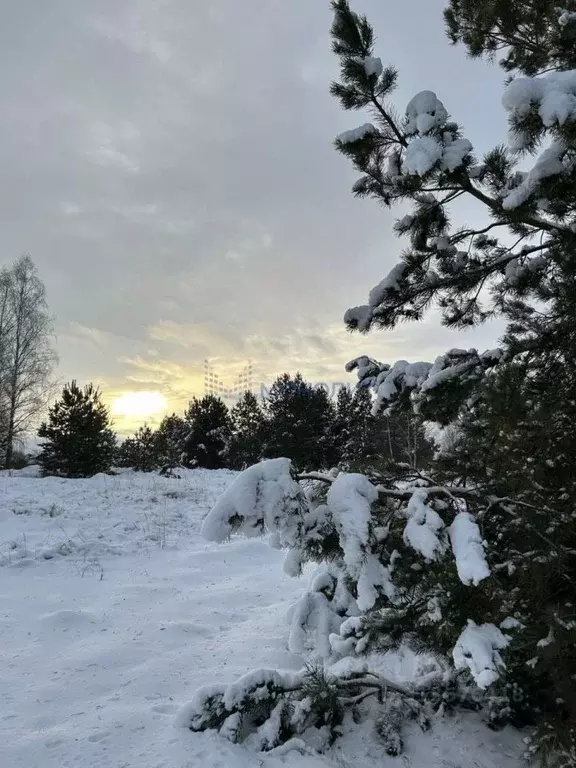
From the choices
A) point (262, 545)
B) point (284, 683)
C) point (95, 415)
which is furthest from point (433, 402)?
point (95, 415)

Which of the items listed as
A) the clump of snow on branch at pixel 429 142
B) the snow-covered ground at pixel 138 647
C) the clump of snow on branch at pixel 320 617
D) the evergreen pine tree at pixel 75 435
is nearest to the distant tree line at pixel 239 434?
the evergreen pine tree at pixel 75 435

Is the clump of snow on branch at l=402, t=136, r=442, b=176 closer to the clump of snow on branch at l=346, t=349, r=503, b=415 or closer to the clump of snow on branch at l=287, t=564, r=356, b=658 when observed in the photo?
the clump of snow on branch at l=346, t=349, r=503, b=415

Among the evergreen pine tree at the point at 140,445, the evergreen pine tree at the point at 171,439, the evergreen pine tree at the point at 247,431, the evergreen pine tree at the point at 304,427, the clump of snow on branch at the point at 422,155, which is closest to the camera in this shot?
the clump of snow on branch at the point at 422,155

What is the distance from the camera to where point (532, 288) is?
3.19 m

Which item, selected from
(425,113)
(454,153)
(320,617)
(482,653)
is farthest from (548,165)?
(320,617)

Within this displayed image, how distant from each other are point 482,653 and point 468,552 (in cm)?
41

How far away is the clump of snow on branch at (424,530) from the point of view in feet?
5.70

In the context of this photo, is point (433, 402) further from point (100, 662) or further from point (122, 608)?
point (122, 608)

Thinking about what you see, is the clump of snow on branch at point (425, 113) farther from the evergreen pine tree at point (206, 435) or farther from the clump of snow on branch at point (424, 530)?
the evergreen pine tree at point (206, 435)

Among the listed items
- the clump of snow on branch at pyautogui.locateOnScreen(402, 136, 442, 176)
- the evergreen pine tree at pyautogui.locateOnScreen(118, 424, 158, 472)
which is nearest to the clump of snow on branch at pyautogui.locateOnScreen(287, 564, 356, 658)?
the clump of snow on branch at pyautogui.locateOnScreen(402, 136, 442, 176)

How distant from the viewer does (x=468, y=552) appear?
1.65 m

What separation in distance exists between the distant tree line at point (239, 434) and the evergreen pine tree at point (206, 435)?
58 mm

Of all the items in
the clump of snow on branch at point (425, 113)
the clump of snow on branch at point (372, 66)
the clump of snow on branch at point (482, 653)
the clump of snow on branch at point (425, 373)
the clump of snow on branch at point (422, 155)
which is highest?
the clump of snow on branch at point (372, 66)

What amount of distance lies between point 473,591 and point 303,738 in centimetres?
131
